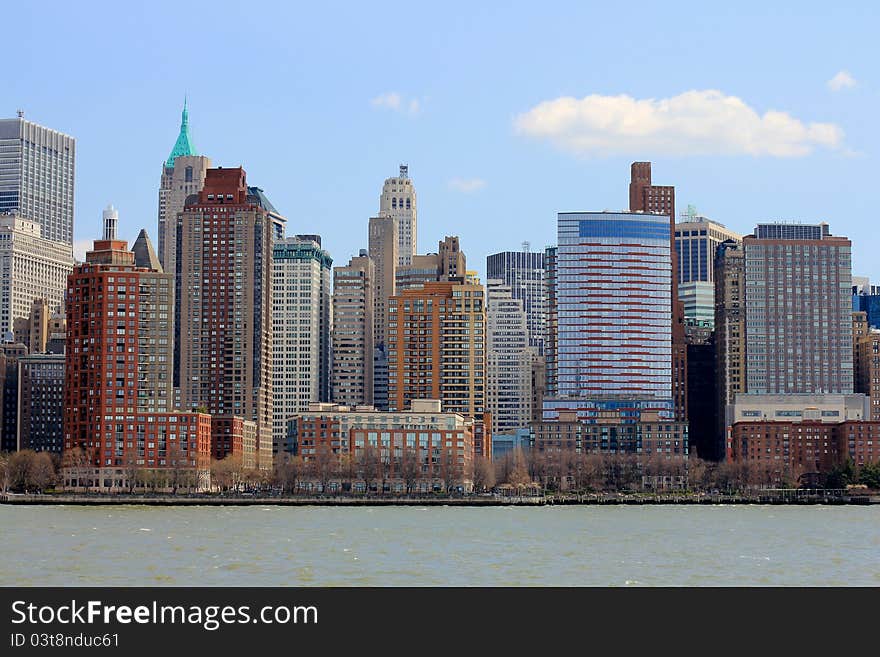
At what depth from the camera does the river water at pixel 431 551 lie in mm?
95125

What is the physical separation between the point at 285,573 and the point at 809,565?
3238 centimetres

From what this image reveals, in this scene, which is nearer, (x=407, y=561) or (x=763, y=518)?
(x=407, y=561)

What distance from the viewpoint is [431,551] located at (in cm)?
11738

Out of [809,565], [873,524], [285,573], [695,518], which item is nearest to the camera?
[285,573]

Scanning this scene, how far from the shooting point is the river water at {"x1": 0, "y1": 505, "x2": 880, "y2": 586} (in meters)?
95.1

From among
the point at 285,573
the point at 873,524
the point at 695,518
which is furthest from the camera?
the point at 695,518
